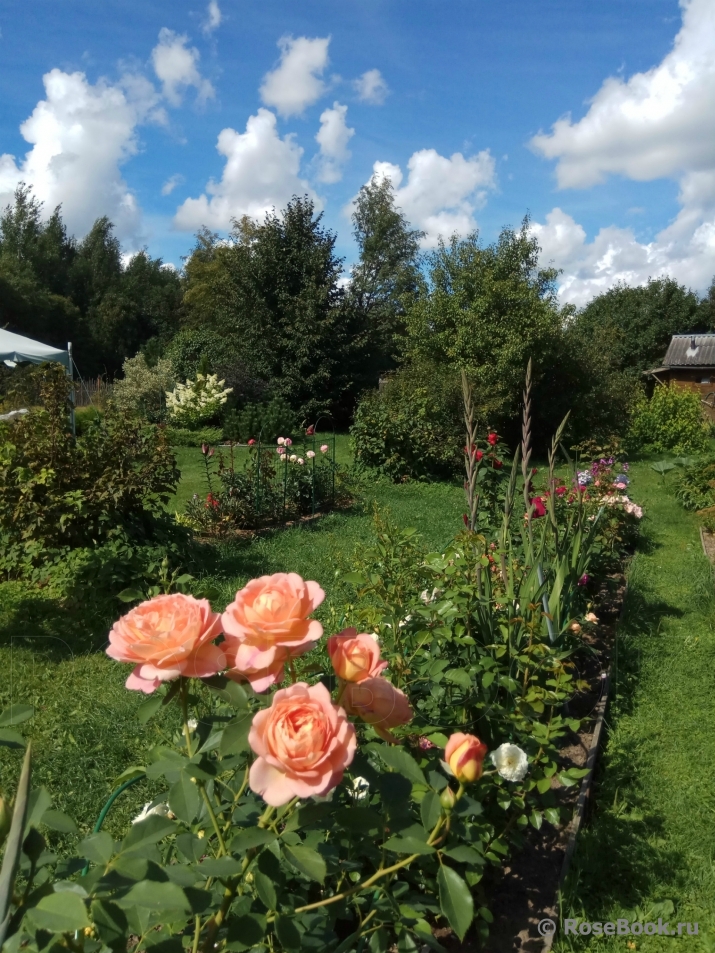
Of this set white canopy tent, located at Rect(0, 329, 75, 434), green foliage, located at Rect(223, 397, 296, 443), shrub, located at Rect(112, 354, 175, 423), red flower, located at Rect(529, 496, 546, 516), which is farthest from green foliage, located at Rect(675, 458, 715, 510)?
shrub, located at Rect(112, 354, 175, 423)

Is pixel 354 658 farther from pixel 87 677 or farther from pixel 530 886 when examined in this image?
pixel 87 677

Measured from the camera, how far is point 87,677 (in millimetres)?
3580

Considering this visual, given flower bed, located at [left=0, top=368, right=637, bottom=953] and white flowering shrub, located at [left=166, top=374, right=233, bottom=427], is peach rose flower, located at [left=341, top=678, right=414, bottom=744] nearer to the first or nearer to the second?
flower bed, located at [left=0, top=368, right=637, bottom=953]

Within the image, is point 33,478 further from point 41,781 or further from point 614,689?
point 614,689

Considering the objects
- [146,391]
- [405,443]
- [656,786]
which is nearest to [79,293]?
[146,391]

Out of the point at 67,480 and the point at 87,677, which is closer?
the point at 87,677

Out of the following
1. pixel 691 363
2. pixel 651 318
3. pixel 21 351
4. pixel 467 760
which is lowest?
pixel 21 351

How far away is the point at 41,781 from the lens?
2678 millimetres

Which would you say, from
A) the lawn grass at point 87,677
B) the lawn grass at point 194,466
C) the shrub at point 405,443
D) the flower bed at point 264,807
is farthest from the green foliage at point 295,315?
the flower bed at point 264,807

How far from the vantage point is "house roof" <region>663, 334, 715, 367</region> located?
78.4 ft

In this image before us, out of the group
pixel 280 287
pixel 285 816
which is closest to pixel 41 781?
pixel 285 816

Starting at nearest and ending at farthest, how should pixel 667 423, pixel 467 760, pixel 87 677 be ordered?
pixel 467 760 → pixel 87 677 → pixel 667 423

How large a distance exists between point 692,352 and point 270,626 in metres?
26.9

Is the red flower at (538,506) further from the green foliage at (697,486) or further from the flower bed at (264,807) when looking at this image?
the green foliage at (697,486)
